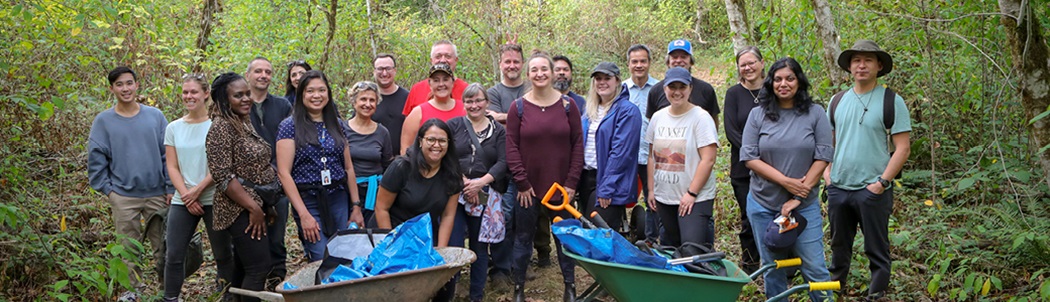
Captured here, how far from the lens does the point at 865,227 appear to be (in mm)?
4629

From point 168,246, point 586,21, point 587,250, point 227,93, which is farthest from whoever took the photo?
point 586,21

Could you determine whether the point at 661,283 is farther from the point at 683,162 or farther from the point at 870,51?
the point at 870,51

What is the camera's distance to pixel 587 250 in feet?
12.7

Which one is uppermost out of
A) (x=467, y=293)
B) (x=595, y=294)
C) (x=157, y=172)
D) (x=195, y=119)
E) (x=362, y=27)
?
(x=362, y=27)

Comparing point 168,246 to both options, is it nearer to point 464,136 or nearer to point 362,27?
point 464,136

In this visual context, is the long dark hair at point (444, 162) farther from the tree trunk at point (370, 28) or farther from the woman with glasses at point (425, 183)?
the tree trunk at point (370, 28)

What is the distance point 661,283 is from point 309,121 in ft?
8.45

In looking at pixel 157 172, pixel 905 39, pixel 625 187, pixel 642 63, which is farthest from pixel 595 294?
pixel 905 39

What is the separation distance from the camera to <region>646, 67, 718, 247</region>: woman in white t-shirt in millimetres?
4895

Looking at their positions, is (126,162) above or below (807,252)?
above

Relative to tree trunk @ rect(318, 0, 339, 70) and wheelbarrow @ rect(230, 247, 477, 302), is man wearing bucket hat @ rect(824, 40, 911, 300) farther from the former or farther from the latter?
tree trunk @ rect(318, 0, 339, 70)

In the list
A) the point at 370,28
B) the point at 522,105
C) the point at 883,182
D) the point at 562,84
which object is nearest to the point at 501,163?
the point at 522,105

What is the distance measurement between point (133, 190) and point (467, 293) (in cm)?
244

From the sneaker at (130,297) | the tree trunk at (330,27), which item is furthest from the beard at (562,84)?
the tree trunk at (330,27)
